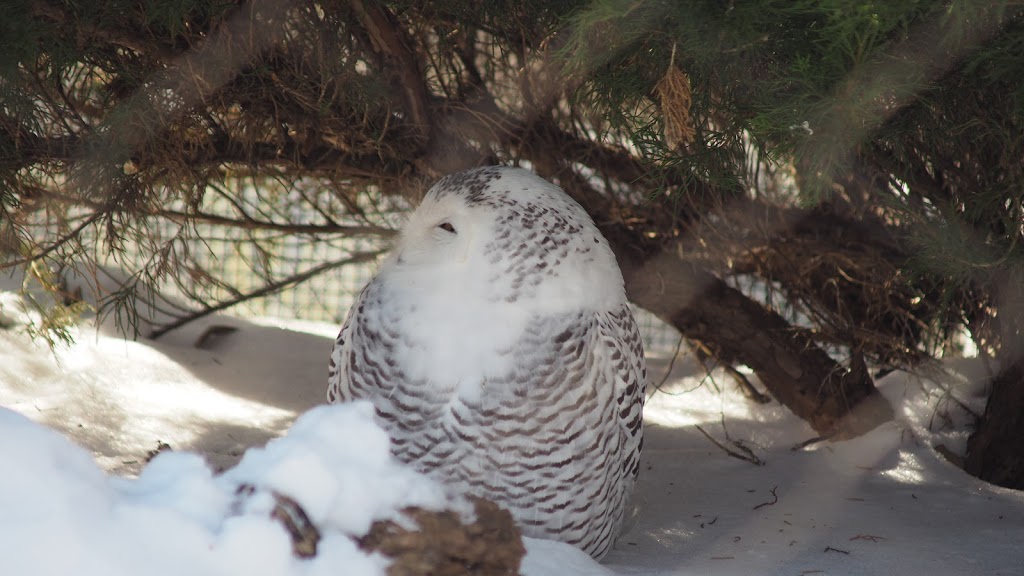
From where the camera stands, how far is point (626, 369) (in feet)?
5.22

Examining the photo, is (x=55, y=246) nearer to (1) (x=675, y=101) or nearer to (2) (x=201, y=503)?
(2) (x=201, y=503)

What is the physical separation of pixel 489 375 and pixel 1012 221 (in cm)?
96

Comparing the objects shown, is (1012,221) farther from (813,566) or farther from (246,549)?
(246,549)

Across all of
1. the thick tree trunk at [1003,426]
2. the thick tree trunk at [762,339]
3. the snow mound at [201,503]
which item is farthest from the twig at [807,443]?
the snow mound at [201,503]

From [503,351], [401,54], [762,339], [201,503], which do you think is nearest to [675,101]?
[503,351]

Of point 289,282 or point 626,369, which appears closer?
point 626,369

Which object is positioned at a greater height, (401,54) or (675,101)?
(401,54)

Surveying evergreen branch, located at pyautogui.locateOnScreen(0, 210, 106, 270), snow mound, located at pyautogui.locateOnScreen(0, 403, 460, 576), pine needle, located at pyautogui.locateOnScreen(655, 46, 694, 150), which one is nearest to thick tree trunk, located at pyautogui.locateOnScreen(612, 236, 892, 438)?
pine needle, located at pyautogui.locateOnScreen(655, 46, 694, 150)

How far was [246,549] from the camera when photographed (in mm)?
Result: 890

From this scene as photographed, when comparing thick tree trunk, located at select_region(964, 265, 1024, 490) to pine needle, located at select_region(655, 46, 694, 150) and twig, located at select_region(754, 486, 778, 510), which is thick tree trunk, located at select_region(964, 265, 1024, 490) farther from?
pine needle, located at select_region(655, 46, 694, 150)

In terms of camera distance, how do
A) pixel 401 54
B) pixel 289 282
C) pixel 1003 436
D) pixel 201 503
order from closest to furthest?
pixel 201 503
pixel 401 54
pixel 1003 436
pixel 289 282

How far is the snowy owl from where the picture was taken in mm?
1454

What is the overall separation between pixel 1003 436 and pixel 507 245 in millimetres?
1595

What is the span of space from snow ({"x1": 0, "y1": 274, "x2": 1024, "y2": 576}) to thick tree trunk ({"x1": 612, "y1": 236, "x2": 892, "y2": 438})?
95 mm
